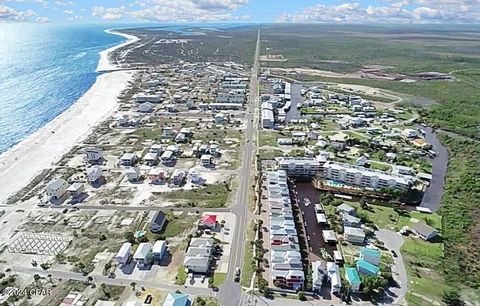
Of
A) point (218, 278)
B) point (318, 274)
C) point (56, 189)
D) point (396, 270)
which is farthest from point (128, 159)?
point (396, 270)

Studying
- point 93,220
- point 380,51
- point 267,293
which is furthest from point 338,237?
point 380,51

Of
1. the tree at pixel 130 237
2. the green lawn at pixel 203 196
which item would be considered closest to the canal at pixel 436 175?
the green lawn at pixel 203 196

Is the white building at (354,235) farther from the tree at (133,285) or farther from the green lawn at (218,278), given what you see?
the tree at (133,285)

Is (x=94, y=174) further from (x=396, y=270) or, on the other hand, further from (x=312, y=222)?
(x=396, y=270)

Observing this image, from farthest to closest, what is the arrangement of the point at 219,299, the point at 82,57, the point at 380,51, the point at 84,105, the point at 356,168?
1. the point at 380,51
2. the point at 82,57
3. the point at 84,105
4. the point at 356,168
5. the point at 219,299

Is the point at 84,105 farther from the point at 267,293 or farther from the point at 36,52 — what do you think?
the point at 36,52

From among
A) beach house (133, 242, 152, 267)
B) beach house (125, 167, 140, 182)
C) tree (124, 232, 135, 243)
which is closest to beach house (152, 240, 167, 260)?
beach house (133, 242, 152, 267)
